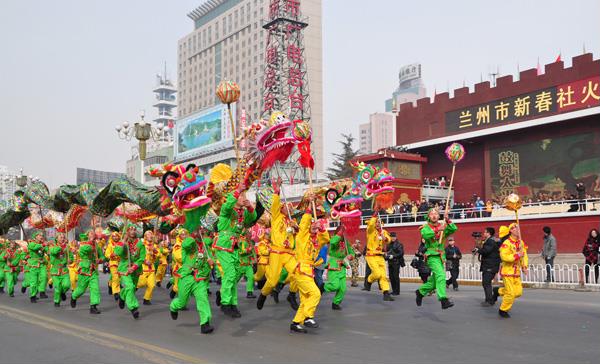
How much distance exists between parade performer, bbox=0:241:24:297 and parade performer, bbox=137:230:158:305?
443 centimetres

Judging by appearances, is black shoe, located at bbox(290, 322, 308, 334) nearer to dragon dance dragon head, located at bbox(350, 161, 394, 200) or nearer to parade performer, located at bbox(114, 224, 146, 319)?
parade performer, located at bbox(114, 224, 146, 319)

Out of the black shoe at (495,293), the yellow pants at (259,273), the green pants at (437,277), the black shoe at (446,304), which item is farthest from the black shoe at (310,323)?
the yellow pants at (259,273)

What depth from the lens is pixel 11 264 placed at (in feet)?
54.4

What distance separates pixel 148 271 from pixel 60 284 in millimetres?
1885

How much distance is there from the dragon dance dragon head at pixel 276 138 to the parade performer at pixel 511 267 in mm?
3792

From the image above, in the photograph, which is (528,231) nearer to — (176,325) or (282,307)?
(282,307)

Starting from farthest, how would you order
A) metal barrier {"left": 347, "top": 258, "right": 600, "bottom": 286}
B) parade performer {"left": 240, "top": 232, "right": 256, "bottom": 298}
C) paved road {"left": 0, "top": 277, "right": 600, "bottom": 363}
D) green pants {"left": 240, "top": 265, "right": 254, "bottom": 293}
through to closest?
metal barrier {"left": 347, "top": 258, "right": 600, "bottom": 286} → green pants {"left": 240, "top": 265, "right": 254, "bottom": 293} → parade performer {"left": 240, "top": 232, "right": 256, "bottom": 298} → paved road {"left": 0, "top": 277, "right": 600, "bottom": 363}

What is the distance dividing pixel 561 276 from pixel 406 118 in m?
20.1

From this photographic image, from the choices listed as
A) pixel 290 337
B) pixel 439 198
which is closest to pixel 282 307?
pixel 290 337

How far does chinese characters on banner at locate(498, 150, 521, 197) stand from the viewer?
3023cm

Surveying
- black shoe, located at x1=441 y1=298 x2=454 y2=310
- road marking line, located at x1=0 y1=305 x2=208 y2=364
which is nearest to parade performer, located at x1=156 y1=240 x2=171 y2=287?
road marking line, located at x1=0 y1=305 x2=208 y2=364

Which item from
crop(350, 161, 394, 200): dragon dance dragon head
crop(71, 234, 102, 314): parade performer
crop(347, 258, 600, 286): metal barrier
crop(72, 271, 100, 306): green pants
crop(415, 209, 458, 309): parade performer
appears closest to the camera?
crop(415, 209, 458, 309): parade performer

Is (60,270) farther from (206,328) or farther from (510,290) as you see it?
(510,290)

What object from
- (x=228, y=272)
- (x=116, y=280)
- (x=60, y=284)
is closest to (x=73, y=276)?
(x=60, y=284)
